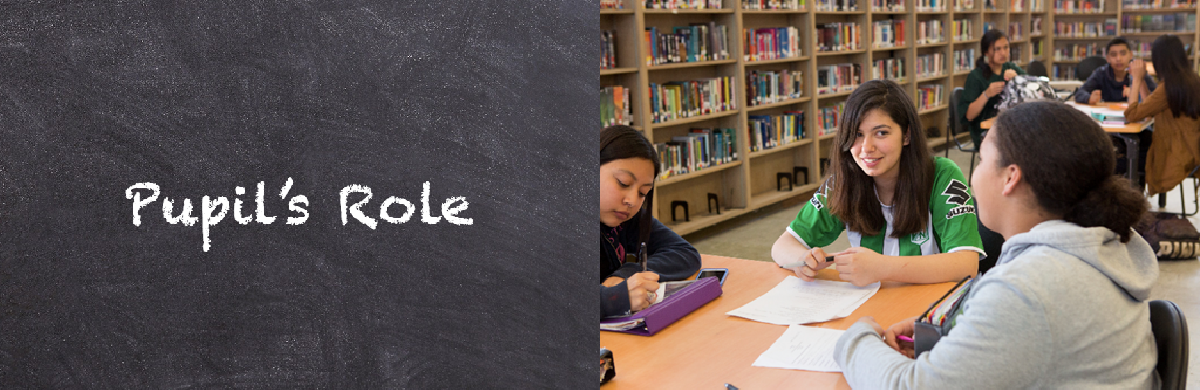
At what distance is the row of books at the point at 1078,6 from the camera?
9.85m

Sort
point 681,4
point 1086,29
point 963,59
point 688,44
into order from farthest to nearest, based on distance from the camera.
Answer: point 1086,29, point 963,59, point 688,44, point 681,4

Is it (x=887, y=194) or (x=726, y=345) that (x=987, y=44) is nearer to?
(x=887, y=194)

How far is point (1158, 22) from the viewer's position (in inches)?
371

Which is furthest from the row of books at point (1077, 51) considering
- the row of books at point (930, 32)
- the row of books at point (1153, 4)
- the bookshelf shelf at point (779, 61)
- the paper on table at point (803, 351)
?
the paper on table at point (803, 351)

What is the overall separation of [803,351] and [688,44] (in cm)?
362

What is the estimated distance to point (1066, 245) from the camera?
3.48 ft

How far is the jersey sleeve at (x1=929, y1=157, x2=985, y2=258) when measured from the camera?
6.22ft

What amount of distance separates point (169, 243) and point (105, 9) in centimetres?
20

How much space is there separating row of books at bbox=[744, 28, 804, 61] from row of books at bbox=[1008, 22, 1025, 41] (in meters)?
5.18

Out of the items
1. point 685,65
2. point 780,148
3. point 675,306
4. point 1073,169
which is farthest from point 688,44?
point 1073,169

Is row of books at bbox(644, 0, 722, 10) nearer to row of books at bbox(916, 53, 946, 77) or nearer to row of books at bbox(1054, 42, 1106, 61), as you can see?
row of books at bbox(916, 53, 946, 77)

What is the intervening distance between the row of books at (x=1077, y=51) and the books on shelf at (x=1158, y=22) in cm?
38

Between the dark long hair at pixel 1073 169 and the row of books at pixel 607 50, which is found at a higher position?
the row of books at pixel 607 50

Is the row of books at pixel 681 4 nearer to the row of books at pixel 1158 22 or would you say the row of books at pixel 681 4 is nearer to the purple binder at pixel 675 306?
the purple binder at pixel 675 306
